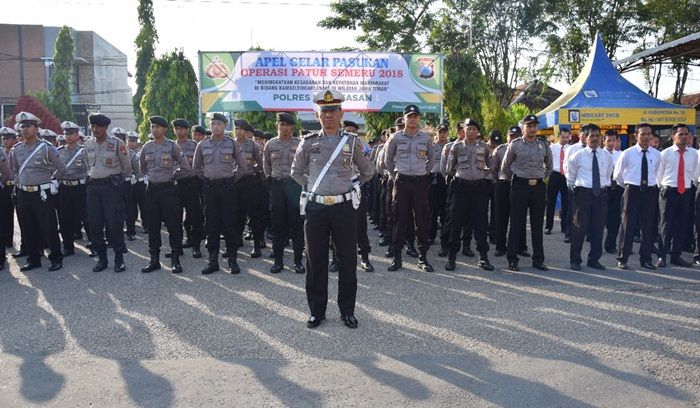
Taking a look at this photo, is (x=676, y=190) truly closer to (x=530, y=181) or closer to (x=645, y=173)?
(x=645, y=173)

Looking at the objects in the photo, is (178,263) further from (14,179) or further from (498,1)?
(498,1)

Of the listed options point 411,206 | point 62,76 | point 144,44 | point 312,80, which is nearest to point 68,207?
point 411,206

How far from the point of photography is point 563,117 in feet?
42.9

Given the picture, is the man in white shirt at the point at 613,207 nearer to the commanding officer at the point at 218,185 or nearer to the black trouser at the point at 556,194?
the black trouser at the point at 556,194

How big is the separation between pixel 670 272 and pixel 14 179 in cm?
893

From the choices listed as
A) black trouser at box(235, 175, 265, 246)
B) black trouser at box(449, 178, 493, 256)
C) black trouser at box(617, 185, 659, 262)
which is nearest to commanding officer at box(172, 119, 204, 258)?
black trouser at box(235, 175, 265, 246)

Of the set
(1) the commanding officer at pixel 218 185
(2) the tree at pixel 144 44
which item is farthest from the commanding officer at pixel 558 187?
(2) the tree at pixel 144 44

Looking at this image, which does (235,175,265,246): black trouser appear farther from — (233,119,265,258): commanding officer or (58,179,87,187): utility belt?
(58,179,87,187): utility belt

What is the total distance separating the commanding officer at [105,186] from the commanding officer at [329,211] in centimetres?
348

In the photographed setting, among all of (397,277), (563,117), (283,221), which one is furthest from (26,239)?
(563,117)

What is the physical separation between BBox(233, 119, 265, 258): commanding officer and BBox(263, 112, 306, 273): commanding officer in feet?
2.27

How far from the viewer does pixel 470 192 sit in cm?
760

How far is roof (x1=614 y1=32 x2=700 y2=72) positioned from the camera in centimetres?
1469

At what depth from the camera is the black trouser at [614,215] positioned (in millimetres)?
9016
